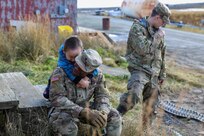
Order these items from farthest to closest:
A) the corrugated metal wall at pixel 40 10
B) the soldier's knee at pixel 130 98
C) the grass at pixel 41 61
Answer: the corrugated metal wall at pixel 40 10 → the grass at pixel 41 61 → the soldier's knee at pixel 130 98

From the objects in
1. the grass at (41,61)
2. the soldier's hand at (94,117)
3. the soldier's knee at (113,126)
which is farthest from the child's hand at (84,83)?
the grass at (41,61)

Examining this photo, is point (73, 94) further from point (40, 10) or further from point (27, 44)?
point (40, 10)

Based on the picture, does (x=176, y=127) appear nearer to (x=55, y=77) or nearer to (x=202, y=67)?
(x=55, y=77)

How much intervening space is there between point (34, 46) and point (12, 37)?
0.60 m

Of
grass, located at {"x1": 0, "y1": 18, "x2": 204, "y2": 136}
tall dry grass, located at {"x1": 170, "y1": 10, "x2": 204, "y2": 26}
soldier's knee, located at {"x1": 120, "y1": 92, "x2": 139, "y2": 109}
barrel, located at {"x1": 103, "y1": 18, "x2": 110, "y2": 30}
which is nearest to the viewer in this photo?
soldier's knee, located at {"x1": 120, "y1": 92, "x2": 139, "y2": 109}

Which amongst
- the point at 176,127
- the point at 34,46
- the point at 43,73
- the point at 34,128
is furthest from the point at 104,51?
the point at 34,128

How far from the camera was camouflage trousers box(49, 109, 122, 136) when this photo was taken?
3850 millimetres

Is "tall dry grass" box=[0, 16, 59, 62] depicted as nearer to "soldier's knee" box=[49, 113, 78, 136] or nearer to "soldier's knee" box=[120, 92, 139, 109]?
"soldier's knee" box=[120, 92, 139, 109]

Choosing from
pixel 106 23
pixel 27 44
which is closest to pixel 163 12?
pixel 27 44

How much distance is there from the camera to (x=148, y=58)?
5.00m

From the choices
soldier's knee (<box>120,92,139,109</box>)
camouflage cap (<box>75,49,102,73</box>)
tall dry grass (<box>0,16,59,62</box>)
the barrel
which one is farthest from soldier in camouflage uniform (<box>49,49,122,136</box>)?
the barrel

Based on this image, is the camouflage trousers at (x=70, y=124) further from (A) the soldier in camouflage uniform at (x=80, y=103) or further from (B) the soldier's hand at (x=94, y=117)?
(B) the soldier's hand at (x=94, y=117)

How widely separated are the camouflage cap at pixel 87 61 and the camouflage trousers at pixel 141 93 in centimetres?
116

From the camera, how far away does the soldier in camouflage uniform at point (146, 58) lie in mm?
4902
